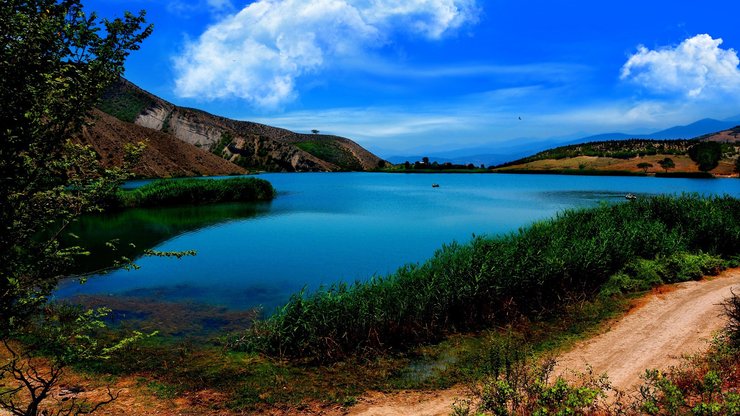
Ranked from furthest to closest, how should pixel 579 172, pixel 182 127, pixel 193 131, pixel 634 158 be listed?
pixel 182 127 < pixel 193 131 < pixel 634 158 < pixel 579 172

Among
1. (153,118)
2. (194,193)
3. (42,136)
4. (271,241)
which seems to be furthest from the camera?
(153,118)

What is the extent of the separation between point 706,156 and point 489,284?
11194cm

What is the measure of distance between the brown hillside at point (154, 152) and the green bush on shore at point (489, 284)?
241ft

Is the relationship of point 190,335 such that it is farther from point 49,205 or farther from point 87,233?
point 87,233

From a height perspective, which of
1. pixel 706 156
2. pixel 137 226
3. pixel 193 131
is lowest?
pixel 137 226

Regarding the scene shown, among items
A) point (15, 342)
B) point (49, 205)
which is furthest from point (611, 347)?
point (15, 342)

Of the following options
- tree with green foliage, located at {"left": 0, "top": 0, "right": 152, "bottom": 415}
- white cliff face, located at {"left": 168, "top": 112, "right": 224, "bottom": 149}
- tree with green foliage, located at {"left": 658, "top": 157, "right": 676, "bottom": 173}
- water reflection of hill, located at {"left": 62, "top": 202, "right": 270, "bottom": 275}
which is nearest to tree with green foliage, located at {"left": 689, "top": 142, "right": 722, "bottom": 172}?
tree with green foliage, located at {"left": 658, "top": 157, "right": 676, "bottom": 173}

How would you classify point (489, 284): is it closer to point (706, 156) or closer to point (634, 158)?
point (706, 156)

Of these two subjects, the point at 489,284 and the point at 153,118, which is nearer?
the point at 489,284

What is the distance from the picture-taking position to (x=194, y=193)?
5181cm

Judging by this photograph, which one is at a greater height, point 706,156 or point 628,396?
point 706,156

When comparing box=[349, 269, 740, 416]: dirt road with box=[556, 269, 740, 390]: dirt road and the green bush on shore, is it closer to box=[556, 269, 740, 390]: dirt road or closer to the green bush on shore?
box=[556, 269, 740, 390]: dirt road

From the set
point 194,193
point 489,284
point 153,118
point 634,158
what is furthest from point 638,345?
point 153,118

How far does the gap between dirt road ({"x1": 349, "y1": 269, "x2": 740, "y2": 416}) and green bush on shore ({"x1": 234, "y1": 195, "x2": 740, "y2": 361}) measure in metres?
2.04
